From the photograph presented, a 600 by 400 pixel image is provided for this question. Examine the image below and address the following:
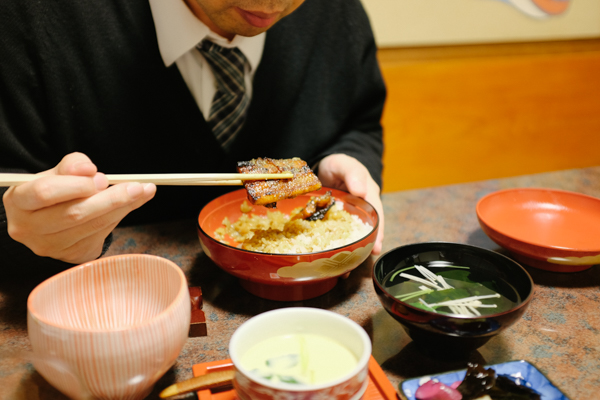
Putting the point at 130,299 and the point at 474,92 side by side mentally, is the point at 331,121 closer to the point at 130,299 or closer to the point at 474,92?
the point at 130,299

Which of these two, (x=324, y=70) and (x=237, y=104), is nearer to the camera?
(x=237, y=104)

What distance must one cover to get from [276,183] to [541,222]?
91cm

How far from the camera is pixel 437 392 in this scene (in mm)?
777

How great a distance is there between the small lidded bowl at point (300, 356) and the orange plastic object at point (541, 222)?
701mm

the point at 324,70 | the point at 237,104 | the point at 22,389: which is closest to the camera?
the point at 22,389

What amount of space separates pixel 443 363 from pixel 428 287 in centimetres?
17

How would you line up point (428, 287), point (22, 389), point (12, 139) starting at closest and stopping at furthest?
point (22, 389)
point (428, 287)
point (12, 139)

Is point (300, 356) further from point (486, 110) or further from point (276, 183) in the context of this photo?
point (486, 110)

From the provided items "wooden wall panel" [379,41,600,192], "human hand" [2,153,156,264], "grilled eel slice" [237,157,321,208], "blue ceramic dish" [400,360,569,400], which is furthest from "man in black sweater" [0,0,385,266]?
"wooden wall panel" [379,41,600,192]

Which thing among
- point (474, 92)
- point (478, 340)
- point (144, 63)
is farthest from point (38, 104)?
point (474, 92)

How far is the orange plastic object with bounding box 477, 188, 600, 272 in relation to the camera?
129 centimetres

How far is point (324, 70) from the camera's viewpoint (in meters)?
2.04

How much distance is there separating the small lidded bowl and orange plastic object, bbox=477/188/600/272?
70cm

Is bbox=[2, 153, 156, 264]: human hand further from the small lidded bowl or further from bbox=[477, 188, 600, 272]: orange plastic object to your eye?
bbox=[477, 188, 600, 272]: orange plastic object
